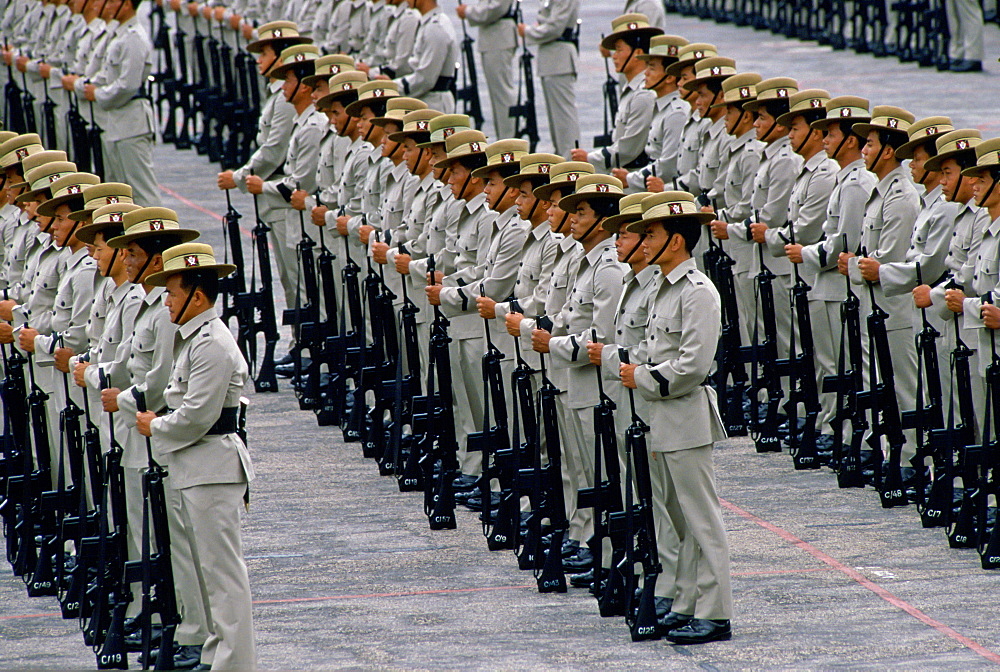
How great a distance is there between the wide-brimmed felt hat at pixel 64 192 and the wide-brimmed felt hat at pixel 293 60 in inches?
138

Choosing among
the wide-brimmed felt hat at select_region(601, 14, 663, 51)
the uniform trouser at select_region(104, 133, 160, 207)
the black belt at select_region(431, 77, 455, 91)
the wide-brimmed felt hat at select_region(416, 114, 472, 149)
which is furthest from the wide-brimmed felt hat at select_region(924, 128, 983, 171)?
the uniform trouser at select_region(104, 133, 160, 207)

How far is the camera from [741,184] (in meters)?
12.9

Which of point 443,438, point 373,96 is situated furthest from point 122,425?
point 373,96

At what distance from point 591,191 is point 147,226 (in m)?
2.34

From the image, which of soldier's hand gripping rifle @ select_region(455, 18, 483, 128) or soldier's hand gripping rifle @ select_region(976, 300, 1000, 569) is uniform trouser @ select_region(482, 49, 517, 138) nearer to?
soldier's hand gripping rifle @ select_region(455, 18, 483, 128)

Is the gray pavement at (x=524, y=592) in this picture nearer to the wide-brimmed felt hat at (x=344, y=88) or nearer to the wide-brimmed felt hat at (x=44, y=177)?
the wide-brimmed felt hat at (x=44, y=177)

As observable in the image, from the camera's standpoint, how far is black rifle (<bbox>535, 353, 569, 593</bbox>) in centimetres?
966

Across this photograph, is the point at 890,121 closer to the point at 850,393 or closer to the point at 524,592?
the point at 850,393

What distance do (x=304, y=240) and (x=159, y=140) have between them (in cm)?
938

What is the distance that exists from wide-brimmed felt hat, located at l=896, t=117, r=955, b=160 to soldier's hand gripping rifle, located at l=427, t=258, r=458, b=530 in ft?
9.88

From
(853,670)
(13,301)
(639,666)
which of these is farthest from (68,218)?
(853,670)

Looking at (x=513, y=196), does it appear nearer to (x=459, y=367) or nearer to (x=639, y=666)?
(x=459, y=367)

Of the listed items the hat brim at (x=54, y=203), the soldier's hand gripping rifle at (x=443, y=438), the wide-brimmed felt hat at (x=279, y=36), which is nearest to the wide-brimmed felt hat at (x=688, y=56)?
the wide-brimmed felt hat at (x=279, y=36)

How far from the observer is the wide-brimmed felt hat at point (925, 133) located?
10.9m
